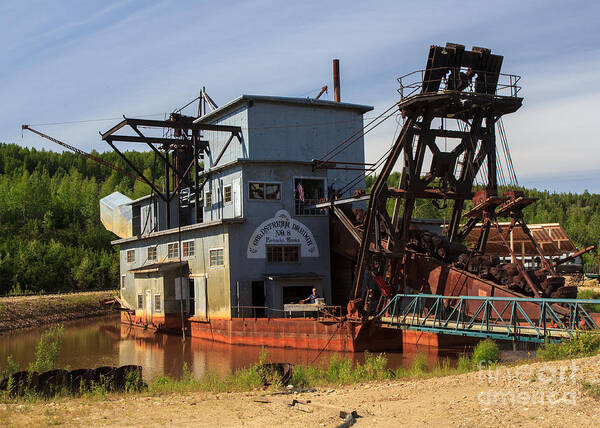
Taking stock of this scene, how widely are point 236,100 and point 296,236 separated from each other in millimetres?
7047

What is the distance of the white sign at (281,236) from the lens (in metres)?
28.0

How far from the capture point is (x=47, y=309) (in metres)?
43.0

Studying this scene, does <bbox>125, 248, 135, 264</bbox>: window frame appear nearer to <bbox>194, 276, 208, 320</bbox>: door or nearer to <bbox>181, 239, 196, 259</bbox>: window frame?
<bbox>181, 239, 196, 259</bbox>: window frame

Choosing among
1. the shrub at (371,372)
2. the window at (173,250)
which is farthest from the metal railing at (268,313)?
the shrub at (371,372)

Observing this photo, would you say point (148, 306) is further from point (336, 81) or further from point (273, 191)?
point (336, 81)

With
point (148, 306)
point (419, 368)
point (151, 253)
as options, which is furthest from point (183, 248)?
point (419, 368)

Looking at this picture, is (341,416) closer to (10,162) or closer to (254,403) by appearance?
(254,403)

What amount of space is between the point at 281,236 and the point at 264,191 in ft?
7.16

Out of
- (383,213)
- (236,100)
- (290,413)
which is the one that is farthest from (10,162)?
(290,413)

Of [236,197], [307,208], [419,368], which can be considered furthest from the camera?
[236,197]

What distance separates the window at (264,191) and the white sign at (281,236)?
2.66ft

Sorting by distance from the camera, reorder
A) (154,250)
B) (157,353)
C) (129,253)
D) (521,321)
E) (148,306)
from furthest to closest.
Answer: (129,253), (154,250), (148,306), (157,353), (521,321)

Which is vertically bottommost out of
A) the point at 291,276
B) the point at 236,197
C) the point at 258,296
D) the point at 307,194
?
the point at 258,296

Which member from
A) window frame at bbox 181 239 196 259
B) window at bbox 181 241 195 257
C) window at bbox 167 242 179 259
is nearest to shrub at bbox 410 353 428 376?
window frame at bbox 181 239 196 259
